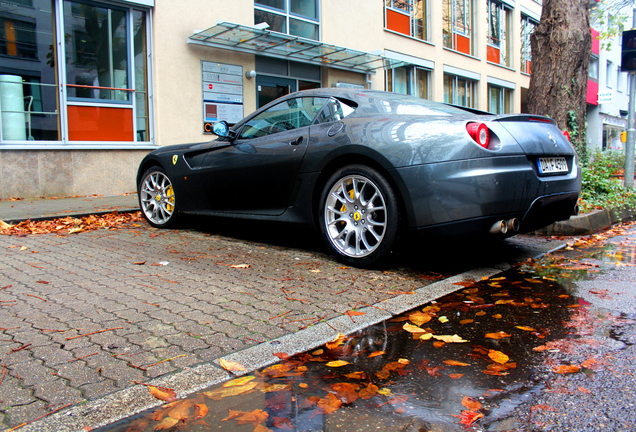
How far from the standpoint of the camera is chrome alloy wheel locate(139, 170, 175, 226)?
6.38m

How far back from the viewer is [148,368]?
243cm

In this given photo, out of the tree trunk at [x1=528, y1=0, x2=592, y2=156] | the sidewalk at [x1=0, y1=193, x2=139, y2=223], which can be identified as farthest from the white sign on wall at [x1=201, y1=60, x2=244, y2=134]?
the tree trunk at [x1=528, y1=0, x2=592, y2=156]

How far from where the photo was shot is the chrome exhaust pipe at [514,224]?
157 inches

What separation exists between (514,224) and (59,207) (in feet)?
22.6

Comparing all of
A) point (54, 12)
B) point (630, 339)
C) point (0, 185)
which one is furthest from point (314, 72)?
point (630, 339)

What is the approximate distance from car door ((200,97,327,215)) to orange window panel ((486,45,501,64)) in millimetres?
20252

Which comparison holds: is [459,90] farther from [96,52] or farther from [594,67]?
[594,67]

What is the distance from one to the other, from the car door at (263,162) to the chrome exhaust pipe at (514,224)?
178 centimetres

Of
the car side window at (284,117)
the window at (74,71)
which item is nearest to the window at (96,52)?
the window at (74,71)

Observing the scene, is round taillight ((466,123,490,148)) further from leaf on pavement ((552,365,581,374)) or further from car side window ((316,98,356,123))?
leaf on pavement ((552,365,581,374))

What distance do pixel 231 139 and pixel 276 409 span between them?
12.6 ft

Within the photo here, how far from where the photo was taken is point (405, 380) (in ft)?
7.51

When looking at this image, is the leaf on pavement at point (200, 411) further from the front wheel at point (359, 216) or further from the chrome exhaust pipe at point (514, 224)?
the chrome exhaust pipe at point (514, 224)

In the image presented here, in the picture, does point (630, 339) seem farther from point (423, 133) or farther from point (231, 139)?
point (231, 139)
